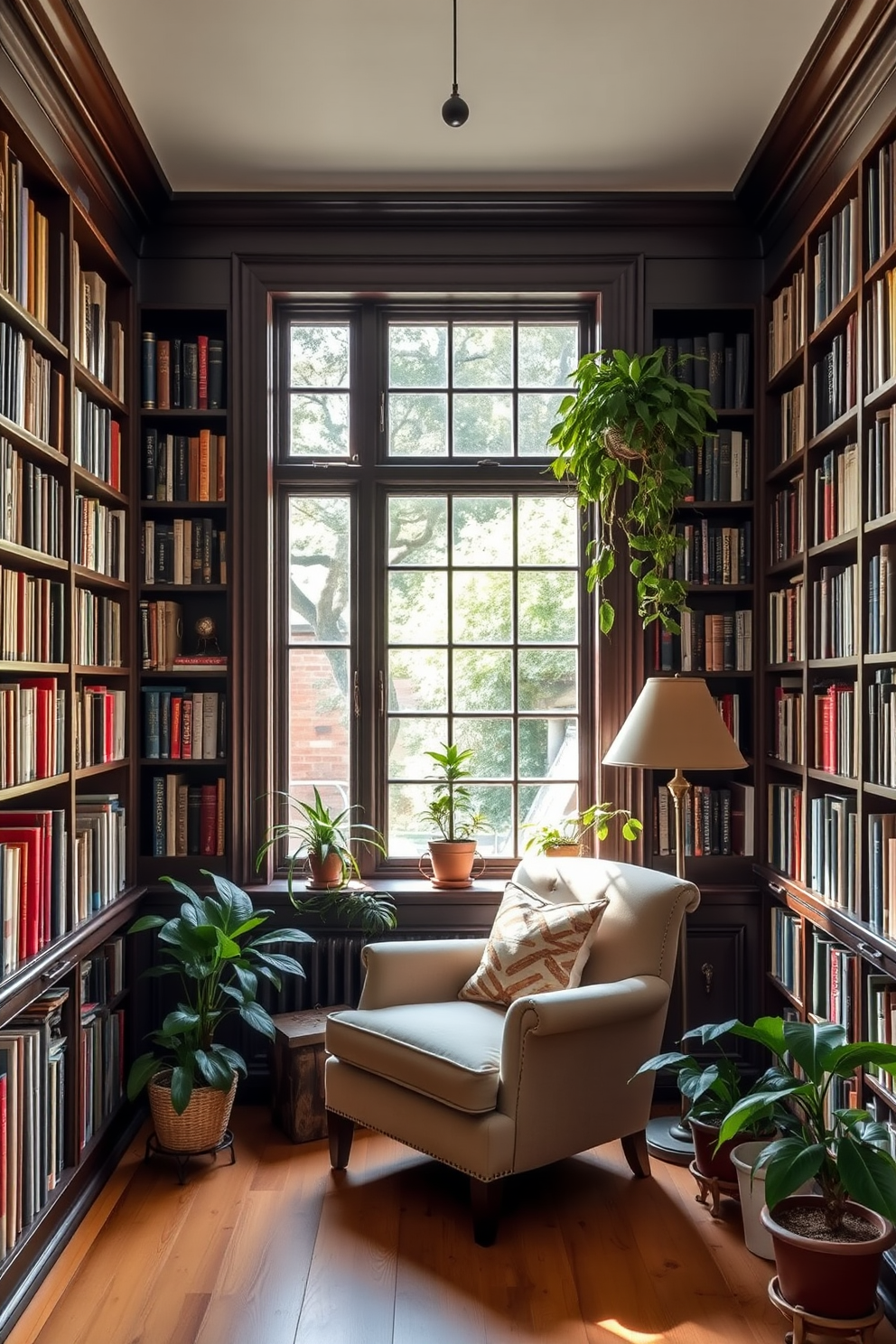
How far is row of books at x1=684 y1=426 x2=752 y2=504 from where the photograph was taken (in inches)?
153

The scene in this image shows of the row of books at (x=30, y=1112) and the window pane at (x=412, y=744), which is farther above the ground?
the window pane at (x=412, y=744)

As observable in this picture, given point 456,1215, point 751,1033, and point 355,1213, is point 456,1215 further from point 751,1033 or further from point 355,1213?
point 751,1033

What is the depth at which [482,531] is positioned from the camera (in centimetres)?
414

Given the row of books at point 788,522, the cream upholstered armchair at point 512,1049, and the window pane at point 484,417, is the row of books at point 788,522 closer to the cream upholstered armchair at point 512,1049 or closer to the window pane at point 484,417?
the window pane at point 484,417

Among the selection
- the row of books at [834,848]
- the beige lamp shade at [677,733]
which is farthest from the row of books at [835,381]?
the row of books at [834,848]

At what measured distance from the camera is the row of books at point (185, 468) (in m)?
3.90

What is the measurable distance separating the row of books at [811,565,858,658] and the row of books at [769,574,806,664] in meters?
0.08

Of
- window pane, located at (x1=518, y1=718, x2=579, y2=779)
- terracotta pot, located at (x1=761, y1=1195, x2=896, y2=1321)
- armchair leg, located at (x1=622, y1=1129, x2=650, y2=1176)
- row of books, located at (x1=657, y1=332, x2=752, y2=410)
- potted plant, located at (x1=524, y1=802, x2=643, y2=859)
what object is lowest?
armchair leg, located at (x1=622, y1=1129, x2=650, y2=1176)

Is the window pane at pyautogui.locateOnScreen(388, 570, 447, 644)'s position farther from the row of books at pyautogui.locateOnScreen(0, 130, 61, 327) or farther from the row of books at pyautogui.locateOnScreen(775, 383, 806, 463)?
the row of books at pyautogui.locateOnScreen(0, 130, 61, 327)

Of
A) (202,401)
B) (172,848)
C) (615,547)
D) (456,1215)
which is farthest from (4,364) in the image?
(456,1215)

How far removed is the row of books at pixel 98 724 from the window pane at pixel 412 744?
999 mm

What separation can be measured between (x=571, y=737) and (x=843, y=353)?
66.4 inches

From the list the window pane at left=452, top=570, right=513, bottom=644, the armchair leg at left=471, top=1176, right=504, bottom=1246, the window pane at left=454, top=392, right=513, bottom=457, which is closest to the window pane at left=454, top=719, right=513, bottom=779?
the window pane at left=452, top=570, right=513, bottom=644

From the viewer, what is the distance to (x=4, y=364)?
2553 millimetres
